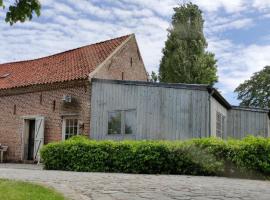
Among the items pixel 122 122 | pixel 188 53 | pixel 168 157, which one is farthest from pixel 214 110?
pixel 188 53

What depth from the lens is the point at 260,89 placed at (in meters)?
52.1

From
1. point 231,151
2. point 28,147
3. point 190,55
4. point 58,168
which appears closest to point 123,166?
point 58,168

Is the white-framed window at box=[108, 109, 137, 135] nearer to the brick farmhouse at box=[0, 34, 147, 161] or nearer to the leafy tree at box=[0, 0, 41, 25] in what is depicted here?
the brick farmhouse at box=[0, 34, 147, 161]

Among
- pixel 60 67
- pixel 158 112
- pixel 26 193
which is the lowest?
pixel 26 193

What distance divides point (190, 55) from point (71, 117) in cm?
1459

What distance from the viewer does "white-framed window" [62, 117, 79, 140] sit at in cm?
2112

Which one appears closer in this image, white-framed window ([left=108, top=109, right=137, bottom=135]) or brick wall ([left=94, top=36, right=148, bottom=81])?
white-framed window ([left=108, top=109, right=137, bottom=135])

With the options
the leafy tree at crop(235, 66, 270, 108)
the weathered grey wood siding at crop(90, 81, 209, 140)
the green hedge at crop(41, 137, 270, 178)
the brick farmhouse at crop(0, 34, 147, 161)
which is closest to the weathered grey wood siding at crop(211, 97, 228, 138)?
the weathered grey wood siding at crop(90, 81, 209, 140)

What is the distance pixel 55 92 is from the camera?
72.1 feet

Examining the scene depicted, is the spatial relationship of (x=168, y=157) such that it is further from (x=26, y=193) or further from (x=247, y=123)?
(x=247, y=123)

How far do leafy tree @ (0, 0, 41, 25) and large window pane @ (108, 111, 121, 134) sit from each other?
43.0 ft

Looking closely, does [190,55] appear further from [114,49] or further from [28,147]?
[28,147]

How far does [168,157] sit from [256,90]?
4048 centimetres

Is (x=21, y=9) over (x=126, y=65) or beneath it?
beneath
